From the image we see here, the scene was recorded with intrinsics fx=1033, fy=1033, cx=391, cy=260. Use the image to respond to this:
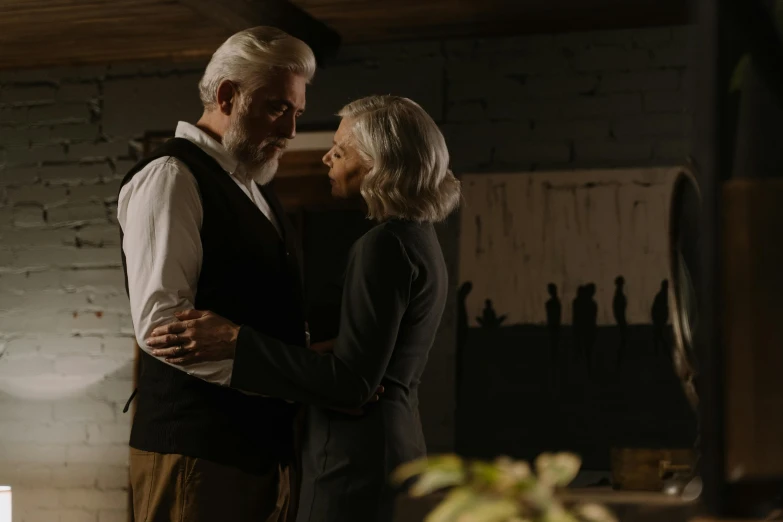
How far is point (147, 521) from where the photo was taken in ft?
6.29

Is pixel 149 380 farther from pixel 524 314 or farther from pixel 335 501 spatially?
pixel 524 314

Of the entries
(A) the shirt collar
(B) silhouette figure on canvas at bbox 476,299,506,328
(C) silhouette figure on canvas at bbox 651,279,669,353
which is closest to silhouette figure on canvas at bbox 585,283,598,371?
(C) silhouette figure on canvas at bbox 651,279,669,353

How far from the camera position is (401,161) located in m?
1.96

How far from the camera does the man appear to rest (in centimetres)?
187

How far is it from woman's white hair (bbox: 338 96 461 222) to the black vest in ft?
0.81

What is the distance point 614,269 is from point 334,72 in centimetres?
132

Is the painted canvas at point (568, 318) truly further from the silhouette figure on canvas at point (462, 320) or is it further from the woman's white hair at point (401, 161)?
the woman's white hair at point (401, 161)

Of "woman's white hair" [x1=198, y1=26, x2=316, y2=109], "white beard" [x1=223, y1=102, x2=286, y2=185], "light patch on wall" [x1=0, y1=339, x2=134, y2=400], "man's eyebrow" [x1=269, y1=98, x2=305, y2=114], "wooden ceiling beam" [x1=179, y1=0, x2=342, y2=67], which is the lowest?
"light patch on wall" [x1=0, y1=339, x2=134, y2=400]

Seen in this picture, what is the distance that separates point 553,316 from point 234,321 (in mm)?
1968

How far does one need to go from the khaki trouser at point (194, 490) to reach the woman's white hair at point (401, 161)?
55cm

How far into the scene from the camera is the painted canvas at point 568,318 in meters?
3.65

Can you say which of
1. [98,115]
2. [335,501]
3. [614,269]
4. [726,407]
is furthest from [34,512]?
[726,407]

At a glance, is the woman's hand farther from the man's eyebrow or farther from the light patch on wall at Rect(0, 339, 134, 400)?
the light patch on wall at Rect(0, 339, 134, 400)

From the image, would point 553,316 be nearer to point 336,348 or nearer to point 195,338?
point 336,348
